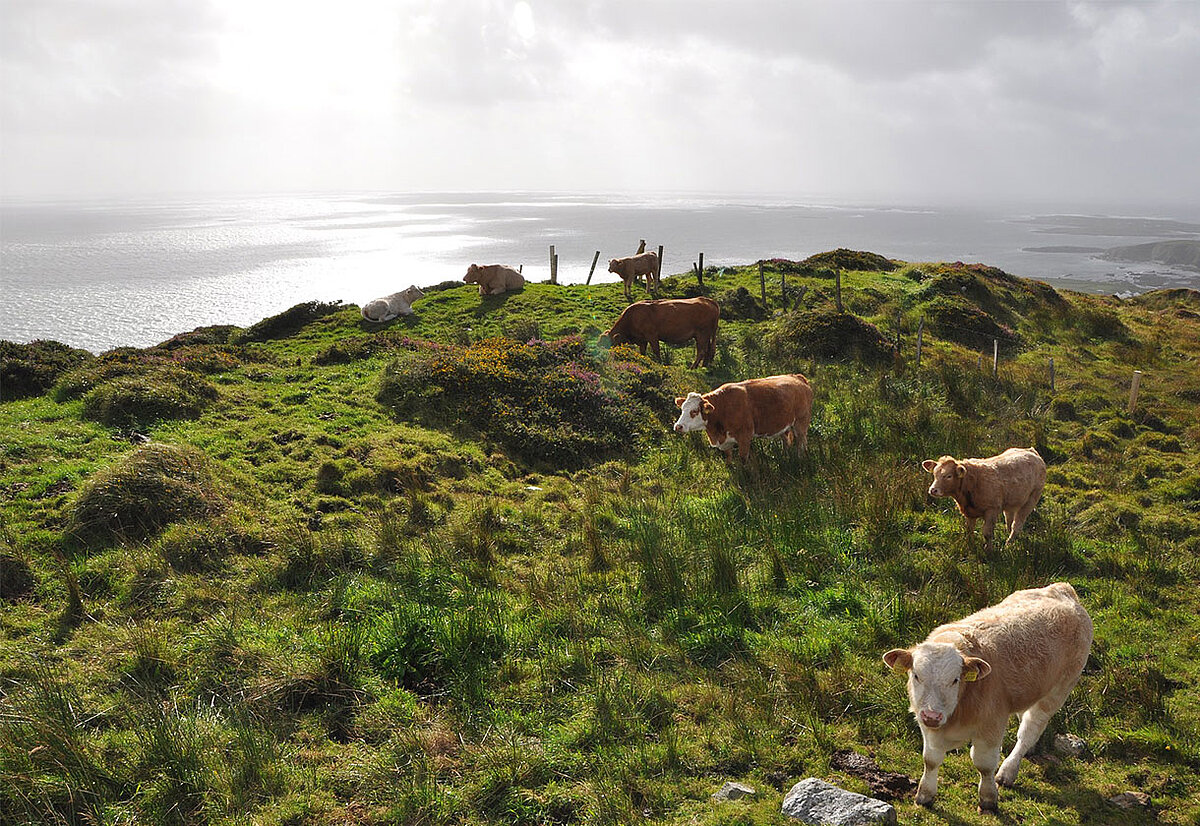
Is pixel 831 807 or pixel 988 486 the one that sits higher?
pixel 988 486

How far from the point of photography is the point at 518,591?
25.4ft

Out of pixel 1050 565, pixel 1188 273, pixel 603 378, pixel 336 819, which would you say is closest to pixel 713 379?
pixel 603 378

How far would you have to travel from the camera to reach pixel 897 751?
541 cm

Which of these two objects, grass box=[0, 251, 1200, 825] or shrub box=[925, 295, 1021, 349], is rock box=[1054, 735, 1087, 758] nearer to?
grass box=[0, 251, 1200, 825]

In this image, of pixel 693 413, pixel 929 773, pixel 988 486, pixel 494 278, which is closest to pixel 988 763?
pixel 929 773

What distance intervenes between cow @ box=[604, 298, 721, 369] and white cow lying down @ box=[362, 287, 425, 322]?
9.53m

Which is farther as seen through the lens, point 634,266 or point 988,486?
point 634,266

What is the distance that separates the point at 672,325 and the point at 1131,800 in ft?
47.9

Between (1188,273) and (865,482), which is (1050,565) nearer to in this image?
(865,482)

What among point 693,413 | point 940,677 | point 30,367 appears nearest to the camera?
point 940,677

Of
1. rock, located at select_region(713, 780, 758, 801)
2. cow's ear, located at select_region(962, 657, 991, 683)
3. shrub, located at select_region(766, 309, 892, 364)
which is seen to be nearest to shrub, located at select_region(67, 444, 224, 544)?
rock, located at select_region(713, 780, 758, 801)

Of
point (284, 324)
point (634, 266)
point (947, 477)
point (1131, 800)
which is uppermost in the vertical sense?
point (634, 266)

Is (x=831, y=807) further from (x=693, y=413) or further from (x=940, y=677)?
(x=693, y=413)

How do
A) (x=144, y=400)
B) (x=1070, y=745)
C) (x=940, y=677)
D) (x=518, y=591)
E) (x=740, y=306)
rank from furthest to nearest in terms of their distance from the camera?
(x=740, y=306) < (x=144, y=400) < (x=518, y=591) < (x=1070, y=745) < (x=940, y=677)
